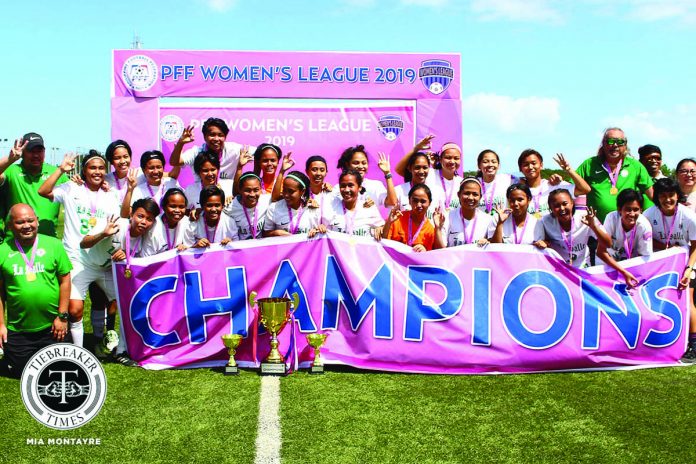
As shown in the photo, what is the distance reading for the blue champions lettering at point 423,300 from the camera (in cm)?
595

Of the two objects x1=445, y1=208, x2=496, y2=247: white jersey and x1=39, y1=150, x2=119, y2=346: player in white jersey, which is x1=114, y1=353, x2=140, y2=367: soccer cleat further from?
x1=445, y1=208, x2=496, y2=247: white jersey

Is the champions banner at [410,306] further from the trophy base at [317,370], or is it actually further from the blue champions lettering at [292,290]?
the trophy base at [317,370]

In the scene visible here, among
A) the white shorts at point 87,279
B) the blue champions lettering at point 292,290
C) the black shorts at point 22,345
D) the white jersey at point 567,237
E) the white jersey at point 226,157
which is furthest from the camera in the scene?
the white jersey at point 226,157

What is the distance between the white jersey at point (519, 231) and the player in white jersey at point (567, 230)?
0.05 metres

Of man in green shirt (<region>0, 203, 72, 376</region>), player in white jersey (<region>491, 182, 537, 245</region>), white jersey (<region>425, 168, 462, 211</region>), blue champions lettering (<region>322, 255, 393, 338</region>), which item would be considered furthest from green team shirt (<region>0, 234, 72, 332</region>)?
player in white jersey (<region>491, 182, 537, 245</region>)

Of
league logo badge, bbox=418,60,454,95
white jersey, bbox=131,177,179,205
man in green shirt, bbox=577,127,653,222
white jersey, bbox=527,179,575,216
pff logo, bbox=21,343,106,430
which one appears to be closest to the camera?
pff logo, bbox=21,343,106,430

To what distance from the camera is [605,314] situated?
19.7 feet

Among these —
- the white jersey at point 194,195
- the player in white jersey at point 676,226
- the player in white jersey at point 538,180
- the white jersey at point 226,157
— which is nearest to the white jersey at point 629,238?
the player in white jersey at point 676,226

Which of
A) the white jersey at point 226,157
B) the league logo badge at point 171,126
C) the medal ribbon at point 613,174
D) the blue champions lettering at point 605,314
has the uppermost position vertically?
the league logo badge at point 171,126

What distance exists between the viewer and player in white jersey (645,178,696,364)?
20.2 feet

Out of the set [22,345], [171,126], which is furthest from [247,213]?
[171,126]

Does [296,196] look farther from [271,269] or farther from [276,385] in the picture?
[276,385]

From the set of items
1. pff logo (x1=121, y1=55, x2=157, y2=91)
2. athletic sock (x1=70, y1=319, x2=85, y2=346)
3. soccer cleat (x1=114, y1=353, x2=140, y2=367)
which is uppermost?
pff logo (x1=121, y1=55, x2=157, y2=91)

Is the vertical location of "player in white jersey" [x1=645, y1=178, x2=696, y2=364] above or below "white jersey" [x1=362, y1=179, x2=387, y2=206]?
below
